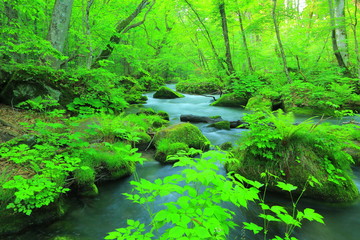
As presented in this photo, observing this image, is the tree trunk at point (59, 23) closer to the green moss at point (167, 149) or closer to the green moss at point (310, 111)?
the green moss at point (167, 149)

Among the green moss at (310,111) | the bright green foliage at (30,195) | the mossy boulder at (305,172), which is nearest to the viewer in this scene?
the bright green foliage at (30,195)

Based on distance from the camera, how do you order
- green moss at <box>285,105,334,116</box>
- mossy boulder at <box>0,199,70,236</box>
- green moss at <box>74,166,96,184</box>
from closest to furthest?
1. mossy boulder at <box>0,199,70,236</box>
2. green moss at <box>74,166,96,184</box>
3. green moss at <box>285,105,334,116</box>

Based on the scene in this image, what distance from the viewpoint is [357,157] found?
4.61 m

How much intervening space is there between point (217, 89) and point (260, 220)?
1507 cm

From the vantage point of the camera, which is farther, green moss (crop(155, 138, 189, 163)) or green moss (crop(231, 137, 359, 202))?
green moss (crop(155, 138, 189, 163))

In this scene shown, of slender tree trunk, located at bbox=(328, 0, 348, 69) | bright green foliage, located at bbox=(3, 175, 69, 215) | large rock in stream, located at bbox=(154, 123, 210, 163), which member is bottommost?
large rock in stream, located at bbox=(154, 123, 210, 163)

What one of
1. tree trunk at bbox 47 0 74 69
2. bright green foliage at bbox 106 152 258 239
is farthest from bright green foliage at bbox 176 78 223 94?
bright green foliage at bbox 106 152 258 239

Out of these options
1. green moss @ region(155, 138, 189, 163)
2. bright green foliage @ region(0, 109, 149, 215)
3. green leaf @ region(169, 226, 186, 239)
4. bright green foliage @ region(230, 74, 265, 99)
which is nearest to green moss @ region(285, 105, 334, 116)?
bright green foliage @ region(230, 74, 265, 99)

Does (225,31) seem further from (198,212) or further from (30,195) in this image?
(198,212)

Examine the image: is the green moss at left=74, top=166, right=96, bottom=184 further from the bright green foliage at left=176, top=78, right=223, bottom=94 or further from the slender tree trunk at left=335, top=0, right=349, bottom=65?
the bright green foliage at left=176, top=78, right=223, bottom=94

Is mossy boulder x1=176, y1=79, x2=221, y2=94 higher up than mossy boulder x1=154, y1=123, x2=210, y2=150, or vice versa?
mossy boulder x1=176, y1=79, x2=221, y2=94

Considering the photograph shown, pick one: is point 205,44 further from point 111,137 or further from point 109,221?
point 109,221

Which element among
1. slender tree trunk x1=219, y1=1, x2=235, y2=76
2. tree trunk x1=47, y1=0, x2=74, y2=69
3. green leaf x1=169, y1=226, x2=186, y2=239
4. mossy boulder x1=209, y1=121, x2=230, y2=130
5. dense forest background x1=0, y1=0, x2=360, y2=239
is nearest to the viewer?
green leaf x1=169, y1=226, x2=186, y2=239

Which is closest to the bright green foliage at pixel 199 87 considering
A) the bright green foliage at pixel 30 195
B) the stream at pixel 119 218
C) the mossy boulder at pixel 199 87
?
the mossy boulder at pixel 199 87
